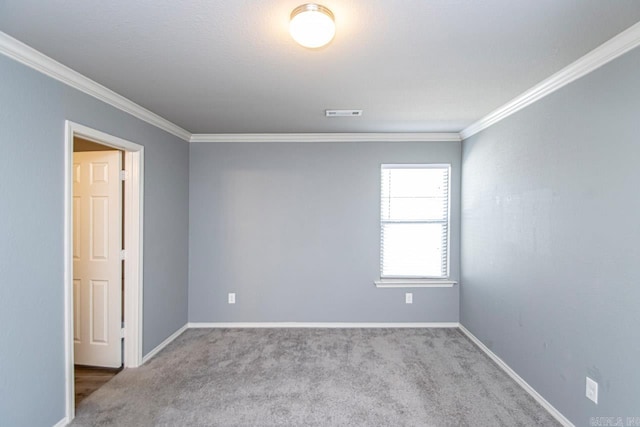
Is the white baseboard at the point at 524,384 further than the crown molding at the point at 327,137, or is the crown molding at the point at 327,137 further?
the crown molding at the point at 327,137

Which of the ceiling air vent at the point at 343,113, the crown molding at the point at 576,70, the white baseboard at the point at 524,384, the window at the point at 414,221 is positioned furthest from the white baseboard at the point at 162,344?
the crown molding at the point at 576,70

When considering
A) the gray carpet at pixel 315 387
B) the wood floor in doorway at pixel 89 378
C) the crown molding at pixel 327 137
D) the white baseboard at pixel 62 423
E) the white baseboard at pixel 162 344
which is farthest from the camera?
the crown molding at pixel 327 137

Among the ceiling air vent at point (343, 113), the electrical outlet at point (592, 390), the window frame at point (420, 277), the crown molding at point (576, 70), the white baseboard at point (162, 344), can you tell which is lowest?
the white baseboard at point (162, 344)

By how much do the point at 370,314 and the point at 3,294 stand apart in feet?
10.9

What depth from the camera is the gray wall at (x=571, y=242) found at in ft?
5.62

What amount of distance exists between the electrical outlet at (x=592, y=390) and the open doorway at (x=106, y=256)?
3484 millimetres

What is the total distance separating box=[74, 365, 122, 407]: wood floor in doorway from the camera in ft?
8.29

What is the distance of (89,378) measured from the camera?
2.75 meters

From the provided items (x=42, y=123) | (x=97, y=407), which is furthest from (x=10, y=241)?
(x=97, y=407)

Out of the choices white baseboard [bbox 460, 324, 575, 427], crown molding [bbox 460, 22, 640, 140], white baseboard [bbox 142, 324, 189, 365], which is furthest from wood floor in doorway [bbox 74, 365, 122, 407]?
crown molding [bbox 460, 22, 640, 140]

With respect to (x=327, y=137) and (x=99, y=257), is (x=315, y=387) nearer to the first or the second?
(x=99, y=257)

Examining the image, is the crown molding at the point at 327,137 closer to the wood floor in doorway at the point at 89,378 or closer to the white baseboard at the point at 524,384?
the white baseboard at the point at 524,384

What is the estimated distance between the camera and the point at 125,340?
2938 millimetres

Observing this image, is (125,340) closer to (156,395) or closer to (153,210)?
(156,395)
